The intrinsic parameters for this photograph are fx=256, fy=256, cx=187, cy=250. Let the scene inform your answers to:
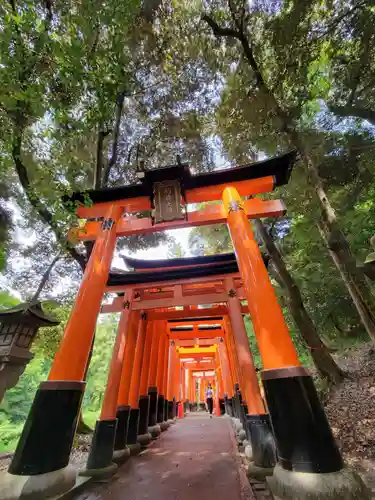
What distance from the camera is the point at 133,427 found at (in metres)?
6.71

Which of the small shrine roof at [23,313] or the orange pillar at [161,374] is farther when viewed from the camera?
the orange pillar at [161,374]

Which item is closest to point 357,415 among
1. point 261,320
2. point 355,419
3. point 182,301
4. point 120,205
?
point 355,419

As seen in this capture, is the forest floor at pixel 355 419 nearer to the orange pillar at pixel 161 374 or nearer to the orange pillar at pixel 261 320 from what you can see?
the orange pillar at pixel 261 320

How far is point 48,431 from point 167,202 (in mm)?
4239

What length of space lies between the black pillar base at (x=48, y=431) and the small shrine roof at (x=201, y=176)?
360 centimetres

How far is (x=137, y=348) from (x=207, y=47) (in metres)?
10.5

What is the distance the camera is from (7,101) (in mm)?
3119

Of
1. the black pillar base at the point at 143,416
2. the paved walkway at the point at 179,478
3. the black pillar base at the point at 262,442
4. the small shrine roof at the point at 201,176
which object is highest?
the small shrine roof at the point at 201,176

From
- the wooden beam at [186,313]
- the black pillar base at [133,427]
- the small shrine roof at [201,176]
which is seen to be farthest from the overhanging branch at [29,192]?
the black pillar base at [133,427]

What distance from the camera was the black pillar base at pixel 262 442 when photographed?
4.53 meters

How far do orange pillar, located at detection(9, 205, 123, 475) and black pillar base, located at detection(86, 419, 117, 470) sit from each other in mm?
1634

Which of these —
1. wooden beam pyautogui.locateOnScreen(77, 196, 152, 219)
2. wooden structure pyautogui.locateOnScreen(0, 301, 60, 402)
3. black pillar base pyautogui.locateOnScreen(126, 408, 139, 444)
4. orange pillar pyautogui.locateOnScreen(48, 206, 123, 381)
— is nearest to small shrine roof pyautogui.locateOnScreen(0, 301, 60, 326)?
wooden structure pyautogui.locateOnScreen(0, 301, 60, 402)

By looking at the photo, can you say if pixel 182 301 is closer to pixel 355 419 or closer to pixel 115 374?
pixel 115 374

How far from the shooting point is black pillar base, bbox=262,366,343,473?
2670 millimetres
